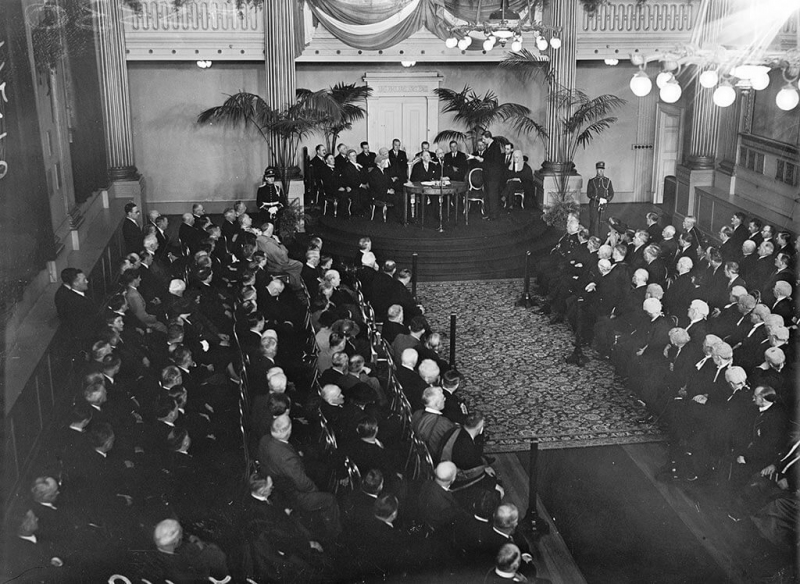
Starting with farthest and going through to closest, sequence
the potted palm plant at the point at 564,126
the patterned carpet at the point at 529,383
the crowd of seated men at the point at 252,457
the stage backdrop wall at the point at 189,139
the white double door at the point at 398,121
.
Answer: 1. the white double door at the point at 398,121
2. the stage backdrop wall at the point at 189,139
3. the potted palm plant at the point at 564,126
4. the patterned carpet at the point at 529,383
5. the crowd of seated men at the point at 252,457

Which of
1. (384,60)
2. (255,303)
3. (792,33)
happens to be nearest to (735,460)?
(255,303)

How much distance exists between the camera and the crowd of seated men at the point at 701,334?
25.1 feet

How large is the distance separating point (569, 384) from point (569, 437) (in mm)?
1355

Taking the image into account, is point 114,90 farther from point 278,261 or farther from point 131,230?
point 278,261

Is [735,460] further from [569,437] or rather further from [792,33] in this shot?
[792,33]

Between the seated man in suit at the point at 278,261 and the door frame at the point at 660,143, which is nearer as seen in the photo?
the seated man in suit at the point at 278,261

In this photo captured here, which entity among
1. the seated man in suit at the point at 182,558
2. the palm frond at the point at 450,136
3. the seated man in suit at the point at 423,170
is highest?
the palm frond at the point at 450,136

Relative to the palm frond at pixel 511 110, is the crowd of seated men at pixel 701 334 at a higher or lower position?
lower

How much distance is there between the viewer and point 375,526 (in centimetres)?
625

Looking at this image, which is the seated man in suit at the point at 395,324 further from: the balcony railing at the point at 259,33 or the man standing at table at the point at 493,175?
the balcony railing at the point at 259,33

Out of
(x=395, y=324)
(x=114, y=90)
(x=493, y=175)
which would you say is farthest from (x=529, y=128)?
(x=395, y=324)

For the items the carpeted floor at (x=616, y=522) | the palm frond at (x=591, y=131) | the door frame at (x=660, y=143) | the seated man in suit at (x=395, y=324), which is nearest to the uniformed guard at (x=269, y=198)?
the palm frond at (x=591, y=131)

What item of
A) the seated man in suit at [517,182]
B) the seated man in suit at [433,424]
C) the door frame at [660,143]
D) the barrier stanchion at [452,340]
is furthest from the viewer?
the door frame at [660,143]

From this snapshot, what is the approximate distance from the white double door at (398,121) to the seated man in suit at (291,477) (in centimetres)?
1326
